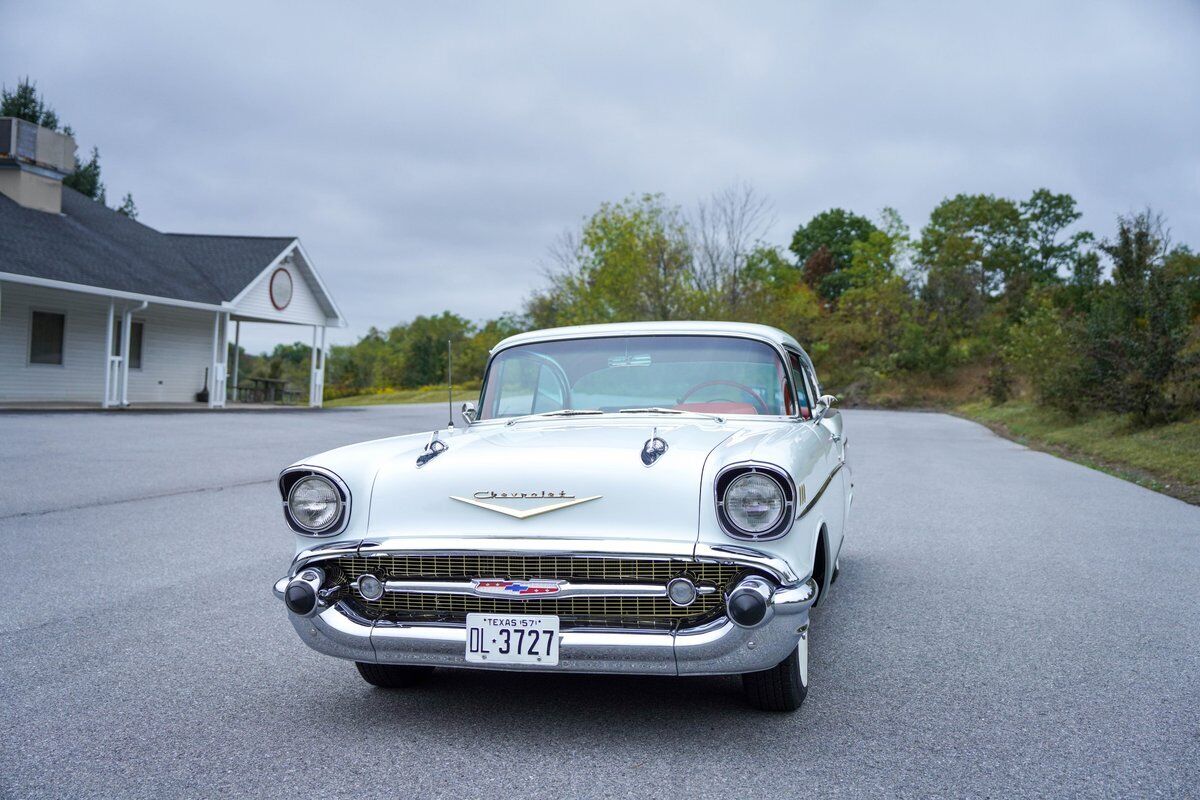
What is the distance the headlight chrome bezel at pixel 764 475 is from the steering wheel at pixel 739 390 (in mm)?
1317

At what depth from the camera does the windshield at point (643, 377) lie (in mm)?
4398

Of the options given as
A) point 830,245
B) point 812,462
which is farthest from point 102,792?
point 830,245

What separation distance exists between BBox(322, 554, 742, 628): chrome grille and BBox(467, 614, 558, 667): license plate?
0.16 ft

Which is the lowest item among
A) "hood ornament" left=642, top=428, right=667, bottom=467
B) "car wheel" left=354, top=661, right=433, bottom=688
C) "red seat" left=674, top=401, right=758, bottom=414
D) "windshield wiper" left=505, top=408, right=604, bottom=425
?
"car wheel" left=354, top=661, right=433, bottom=688

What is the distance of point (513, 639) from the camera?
300 centimetres

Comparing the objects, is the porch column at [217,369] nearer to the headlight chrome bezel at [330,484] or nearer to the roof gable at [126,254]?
the roof gable at [126,254]

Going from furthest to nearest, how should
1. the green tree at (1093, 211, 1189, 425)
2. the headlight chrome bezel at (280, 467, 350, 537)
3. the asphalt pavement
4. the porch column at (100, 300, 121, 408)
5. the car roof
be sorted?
the porch column at (100, 300, 121, 408)
the green tree at (1093, 211, 1189, 425)
the car roof
the headlight chrome bezel at (280, 467, 350, 537)
the asphalt pavement

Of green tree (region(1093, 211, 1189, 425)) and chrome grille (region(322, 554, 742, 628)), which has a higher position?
green tree (region(1093, 211, 1189, 425))

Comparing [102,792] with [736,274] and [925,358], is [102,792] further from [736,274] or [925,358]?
[925,358]

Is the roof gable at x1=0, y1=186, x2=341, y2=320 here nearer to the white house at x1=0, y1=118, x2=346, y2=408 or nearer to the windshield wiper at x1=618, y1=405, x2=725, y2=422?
the white house at x1=0, y1=118, x2=346, y2=408

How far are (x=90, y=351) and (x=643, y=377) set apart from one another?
21153mm

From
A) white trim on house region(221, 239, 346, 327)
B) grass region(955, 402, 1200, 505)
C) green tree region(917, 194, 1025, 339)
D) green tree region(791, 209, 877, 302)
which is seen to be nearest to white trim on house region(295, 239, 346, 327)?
white trim on house region(221, 239, 346, 327)

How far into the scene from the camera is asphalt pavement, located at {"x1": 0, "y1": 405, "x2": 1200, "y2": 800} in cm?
281

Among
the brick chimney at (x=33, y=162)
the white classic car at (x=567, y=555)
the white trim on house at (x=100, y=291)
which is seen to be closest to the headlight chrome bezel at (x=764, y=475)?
the white classic car at (x=567, y=555)
